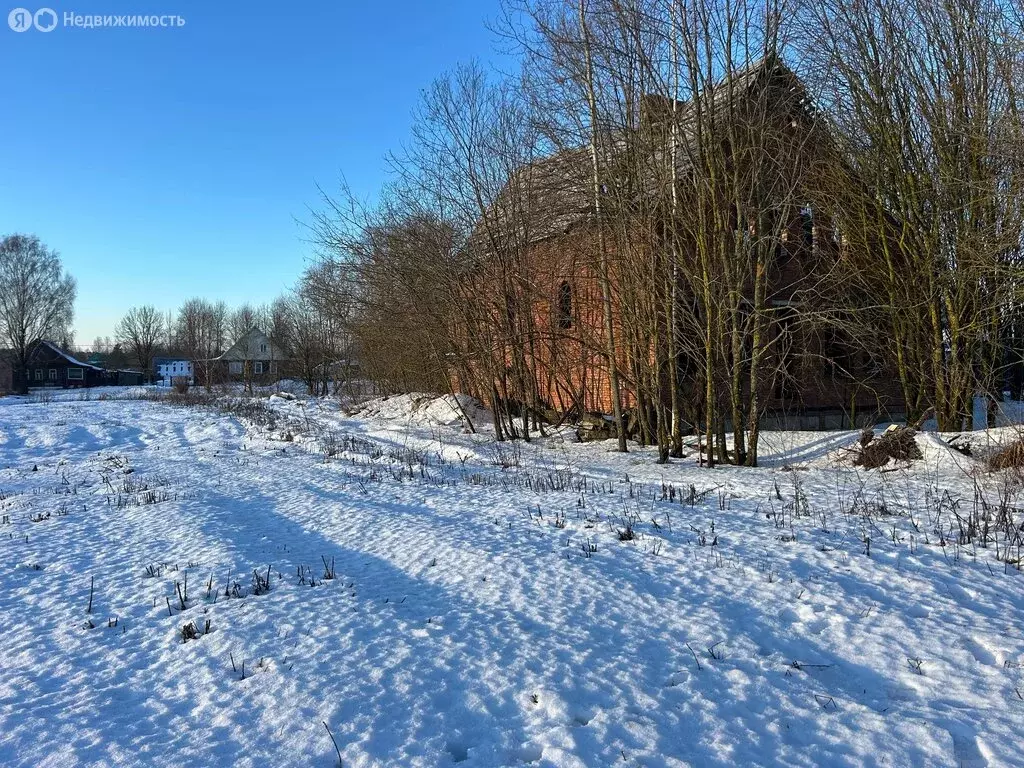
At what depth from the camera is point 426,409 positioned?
22.8m

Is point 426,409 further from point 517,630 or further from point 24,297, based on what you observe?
point 24,297

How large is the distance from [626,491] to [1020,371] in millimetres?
14296

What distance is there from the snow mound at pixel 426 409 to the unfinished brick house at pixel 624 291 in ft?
10.9

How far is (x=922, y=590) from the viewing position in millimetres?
4203

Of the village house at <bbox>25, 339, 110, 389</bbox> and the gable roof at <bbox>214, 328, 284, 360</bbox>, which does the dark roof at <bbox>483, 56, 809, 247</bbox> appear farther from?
the village house at <bbox>25, 339, 110, 389</bbox>

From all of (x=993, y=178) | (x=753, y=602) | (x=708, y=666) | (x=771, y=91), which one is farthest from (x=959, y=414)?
(x=708, y=666)

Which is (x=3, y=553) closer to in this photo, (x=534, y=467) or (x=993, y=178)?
(x=534, y=467)

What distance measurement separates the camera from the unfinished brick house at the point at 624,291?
11344 millimetres

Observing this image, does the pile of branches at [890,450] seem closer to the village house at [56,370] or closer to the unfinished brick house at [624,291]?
the unfinished brick house at [624,291]

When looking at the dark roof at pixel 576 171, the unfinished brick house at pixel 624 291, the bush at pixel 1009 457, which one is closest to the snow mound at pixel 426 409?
the unfinished brick house at pixel 624 291

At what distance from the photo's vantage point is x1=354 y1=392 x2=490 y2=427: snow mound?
20.6 m

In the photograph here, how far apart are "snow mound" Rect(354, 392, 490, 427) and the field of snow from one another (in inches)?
462

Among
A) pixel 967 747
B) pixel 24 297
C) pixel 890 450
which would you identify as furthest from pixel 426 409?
pixel 24 297

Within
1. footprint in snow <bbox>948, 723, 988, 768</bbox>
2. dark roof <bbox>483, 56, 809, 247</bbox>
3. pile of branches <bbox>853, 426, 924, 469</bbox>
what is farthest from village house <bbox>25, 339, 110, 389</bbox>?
footprint in snow <bbox>948, 723, 988, 768</bbox>
